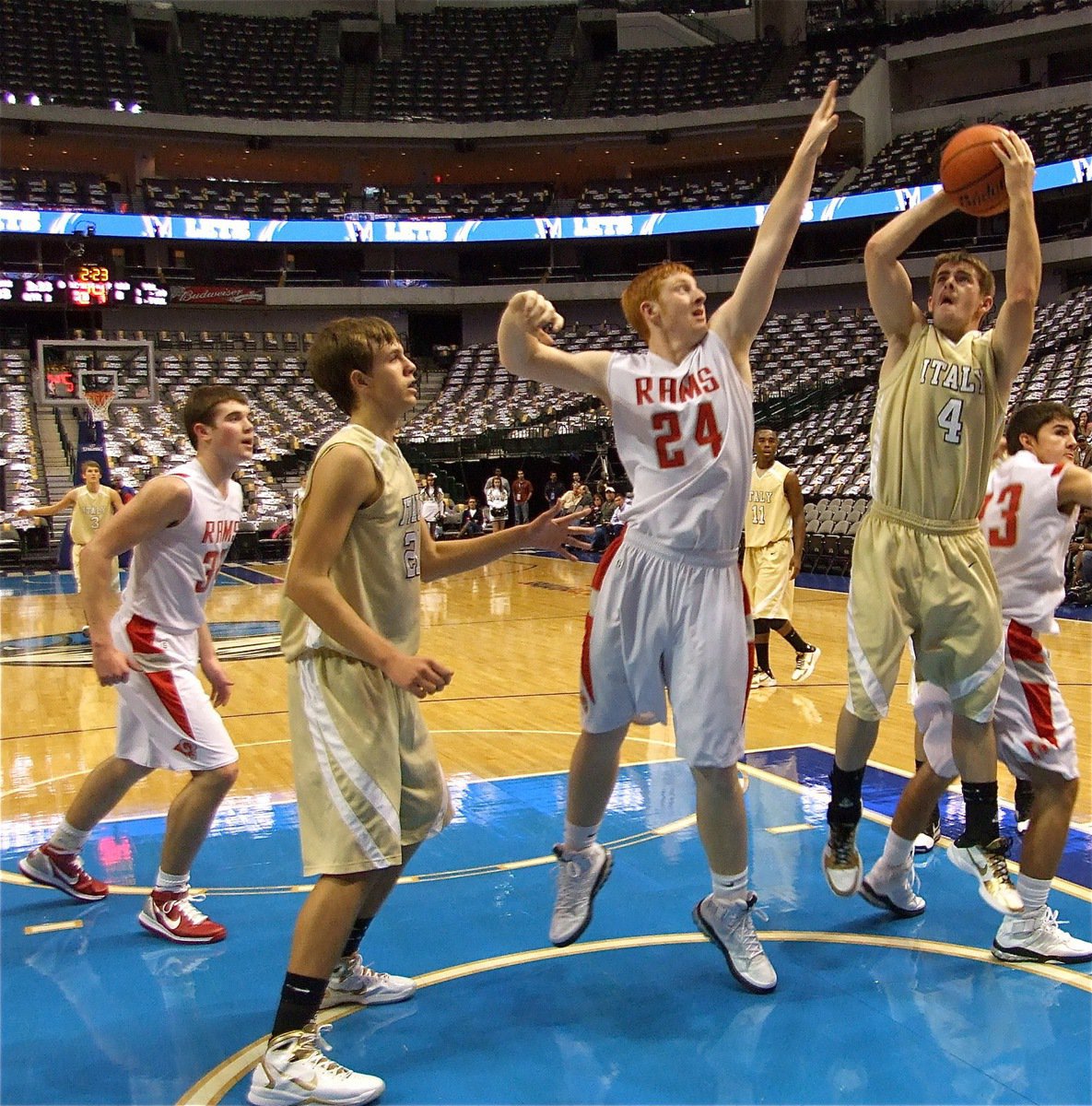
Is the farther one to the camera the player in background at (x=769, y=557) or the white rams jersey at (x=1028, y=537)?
the player in background at (x=769, y=557)

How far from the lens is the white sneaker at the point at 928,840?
454 cm

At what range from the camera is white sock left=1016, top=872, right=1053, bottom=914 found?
136 inches

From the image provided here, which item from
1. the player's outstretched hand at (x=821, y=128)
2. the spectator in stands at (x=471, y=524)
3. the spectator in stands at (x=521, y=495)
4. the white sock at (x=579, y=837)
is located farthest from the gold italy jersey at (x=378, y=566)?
the spectator in stands at (x=521, y=495)

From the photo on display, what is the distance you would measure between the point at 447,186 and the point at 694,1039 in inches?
1433

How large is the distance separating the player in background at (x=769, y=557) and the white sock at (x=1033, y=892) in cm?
464

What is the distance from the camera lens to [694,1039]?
3027mm

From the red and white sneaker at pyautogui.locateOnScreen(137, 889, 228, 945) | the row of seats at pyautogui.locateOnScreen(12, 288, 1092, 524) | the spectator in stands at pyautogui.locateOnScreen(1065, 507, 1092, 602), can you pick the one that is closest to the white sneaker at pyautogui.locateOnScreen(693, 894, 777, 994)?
the red and white sneaker at pyautogui.locateOnScreen(137, 889, 228, 945)

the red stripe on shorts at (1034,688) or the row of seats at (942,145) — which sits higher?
the row of seats at (942,145)

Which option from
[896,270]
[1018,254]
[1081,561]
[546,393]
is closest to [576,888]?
[896,270]

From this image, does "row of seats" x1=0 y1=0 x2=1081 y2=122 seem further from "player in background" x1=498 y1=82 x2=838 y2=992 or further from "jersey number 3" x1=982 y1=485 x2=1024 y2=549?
"player in background" x1=498 y1=82 x2=838 y2=992

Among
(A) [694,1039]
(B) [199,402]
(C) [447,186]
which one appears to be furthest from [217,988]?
(C) [447,186]

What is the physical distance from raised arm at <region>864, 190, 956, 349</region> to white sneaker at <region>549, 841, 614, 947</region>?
1.81 metres

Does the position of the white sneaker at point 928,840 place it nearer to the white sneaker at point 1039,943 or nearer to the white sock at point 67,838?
the white sneaker at point 1039,943

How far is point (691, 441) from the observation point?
3.30 meters
